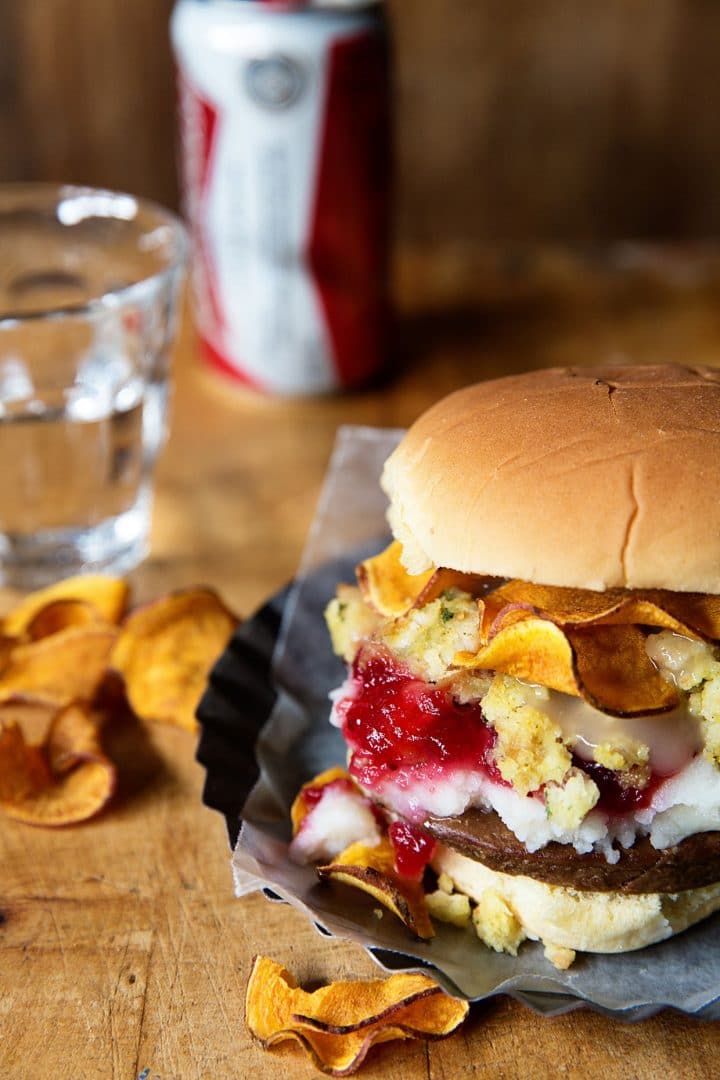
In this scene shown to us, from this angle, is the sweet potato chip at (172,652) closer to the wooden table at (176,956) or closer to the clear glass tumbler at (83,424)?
the wooden table at (176,956)

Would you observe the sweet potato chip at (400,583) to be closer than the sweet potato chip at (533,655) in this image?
No

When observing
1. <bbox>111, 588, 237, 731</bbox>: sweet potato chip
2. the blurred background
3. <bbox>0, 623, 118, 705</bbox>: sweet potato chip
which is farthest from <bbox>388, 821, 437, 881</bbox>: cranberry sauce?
the blurred background

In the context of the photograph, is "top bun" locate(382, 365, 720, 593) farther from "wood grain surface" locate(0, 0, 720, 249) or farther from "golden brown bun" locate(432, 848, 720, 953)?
"wood grain surface" locate(0, 0, 720, 249)

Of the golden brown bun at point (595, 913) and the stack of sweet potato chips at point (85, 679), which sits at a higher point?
the golden brown bun at point (595, 913)

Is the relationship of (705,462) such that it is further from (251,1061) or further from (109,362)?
(109,362)

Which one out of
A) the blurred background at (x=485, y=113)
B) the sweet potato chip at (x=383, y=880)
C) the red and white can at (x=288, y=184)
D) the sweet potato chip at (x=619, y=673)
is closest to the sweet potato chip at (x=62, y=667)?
the sweet potato chip at (x=383, y=880)

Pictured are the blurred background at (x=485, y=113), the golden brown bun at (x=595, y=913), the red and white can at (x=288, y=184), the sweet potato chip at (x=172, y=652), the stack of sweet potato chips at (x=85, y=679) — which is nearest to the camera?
the golden brown bun at (x=595, y=913)
